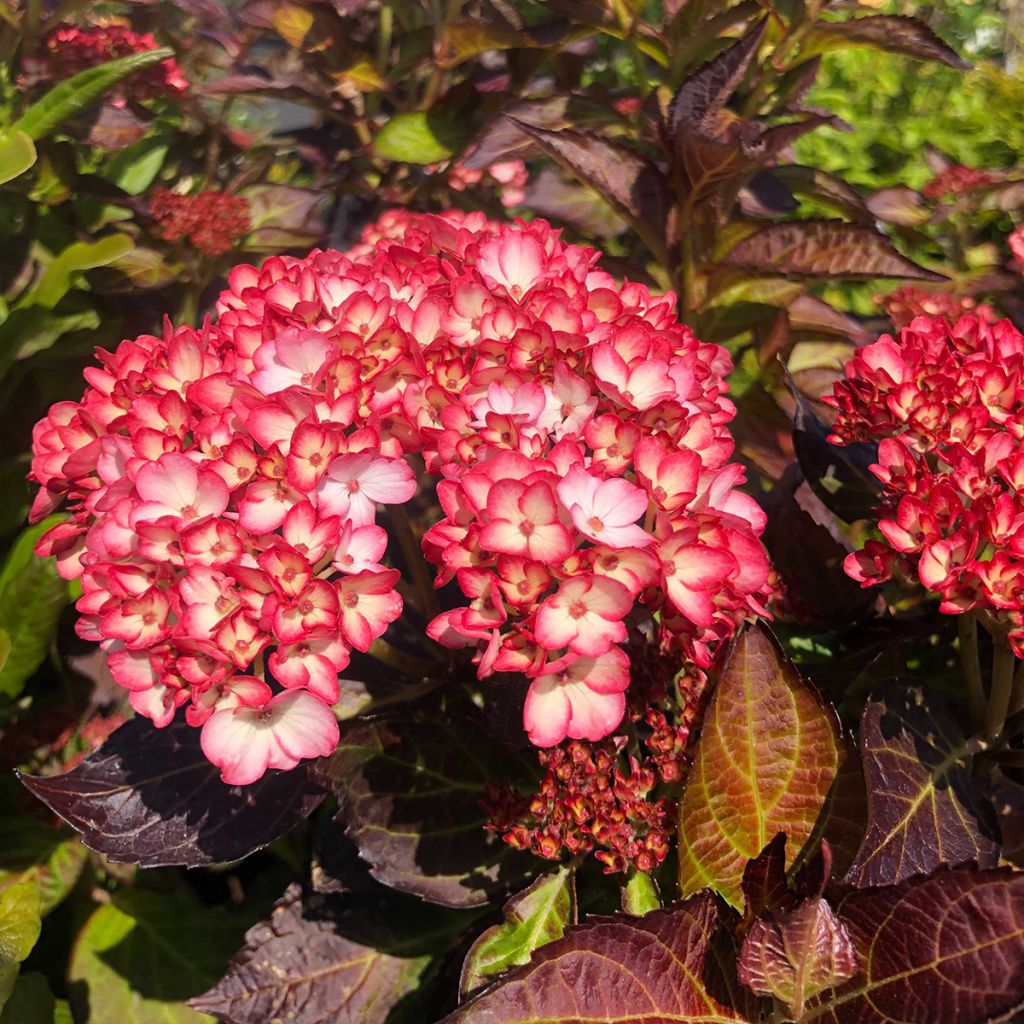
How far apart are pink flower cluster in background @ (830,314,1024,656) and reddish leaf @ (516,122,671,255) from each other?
38 centimetres

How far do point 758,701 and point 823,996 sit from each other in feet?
0.75

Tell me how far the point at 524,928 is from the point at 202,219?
3.44ft

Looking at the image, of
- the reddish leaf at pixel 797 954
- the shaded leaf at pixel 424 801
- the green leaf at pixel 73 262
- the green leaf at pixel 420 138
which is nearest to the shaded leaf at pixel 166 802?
the shaded leaf at pixel 424 801

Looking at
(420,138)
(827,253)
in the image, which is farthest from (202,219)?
(827,253)

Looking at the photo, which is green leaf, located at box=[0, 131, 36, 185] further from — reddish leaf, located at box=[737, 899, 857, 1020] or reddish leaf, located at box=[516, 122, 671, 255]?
reddish leaf, located at box=[737, 899, 857, 1020]

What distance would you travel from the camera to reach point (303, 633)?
26.3 inches

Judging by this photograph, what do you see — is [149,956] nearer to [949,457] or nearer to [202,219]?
[202,219]

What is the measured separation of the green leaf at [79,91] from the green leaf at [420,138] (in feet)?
1.07

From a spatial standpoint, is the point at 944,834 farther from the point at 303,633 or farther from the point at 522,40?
the point at 522,40

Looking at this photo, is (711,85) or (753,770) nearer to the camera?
(753,770)

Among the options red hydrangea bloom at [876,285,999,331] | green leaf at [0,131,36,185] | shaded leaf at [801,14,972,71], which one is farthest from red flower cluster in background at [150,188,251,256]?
red hydrangea bloom at [876,285,999,331]

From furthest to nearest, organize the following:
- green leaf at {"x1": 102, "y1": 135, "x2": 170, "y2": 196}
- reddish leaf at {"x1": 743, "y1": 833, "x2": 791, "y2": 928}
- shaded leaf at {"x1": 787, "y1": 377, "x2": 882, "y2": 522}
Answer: green leaf at {"x1": 102, "y1": 135, "x2": 170, "y2": 196} < shaded leaf at {"x1": 787, "y1": 377, "x2": 882, "y2": 522} < reddish leaf at {"x1": 743, "y1": 833, "x2": 791, "y2": 928}

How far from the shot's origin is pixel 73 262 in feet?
3.81

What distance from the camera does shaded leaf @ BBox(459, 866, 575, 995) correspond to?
83 cm
